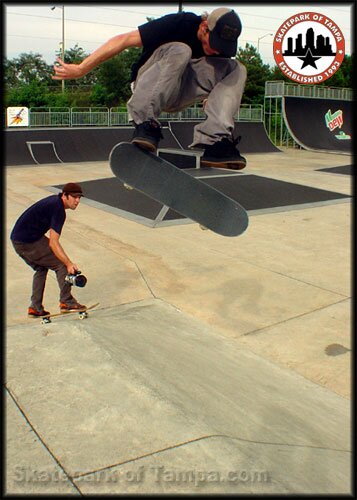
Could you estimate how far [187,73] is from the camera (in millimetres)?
4020

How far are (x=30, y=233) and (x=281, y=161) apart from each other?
21.3 meters

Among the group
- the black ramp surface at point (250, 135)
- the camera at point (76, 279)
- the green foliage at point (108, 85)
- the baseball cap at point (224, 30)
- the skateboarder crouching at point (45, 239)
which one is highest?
the green foliage at point (108, 85)

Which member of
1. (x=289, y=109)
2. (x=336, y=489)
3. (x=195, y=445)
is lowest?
(x=336, y=489)

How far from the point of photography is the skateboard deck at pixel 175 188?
4090 millimetres

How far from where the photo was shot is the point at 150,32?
148 inches

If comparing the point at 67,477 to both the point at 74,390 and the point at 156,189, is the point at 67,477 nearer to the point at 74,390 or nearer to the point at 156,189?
the point at 74,390

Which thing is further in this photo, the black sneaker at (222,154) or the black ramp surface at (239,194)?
the black ramp surface at (239,194)

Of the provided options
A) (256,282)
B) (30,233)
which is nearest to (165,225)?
(256,282)

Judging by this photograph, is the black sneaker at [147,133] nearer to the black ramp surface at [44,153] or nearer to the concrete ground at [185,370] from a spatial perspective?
the concrete ground at [185,370]

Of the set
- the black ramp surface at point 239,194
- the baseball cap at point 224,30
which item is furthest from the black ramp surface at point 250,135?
the baseball cap at point 224,30

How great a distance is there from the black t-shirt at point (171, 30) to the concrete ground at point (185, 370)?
96.2 inches

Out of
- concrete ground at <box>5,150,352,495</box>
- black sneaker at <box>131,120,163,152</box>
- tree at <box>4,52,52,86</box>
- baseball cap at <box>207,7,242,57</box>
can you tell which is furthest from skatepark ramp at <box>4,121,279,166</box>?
tree at <box>4,52,52,86</box>

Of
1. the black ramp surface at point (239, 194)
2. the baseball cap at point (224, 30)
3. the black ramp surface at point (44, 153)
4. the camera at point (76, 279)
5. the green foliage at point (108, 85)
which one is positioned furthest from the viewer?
the green foliage at point (108, 85)

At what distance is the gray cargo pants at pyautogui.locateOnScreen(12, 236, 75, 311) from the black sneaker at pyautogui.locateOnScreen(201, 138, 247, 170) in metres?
2.57
